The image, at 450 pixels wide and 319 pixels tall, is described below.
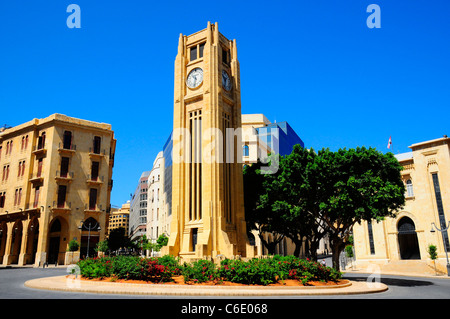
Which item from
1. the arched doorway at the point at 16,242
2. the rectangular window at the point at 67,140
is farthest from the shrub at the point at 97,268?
the arched doorway at the point at 16,242

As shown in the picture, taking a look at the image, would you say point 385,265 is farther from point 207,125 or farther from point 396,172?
point 207,125

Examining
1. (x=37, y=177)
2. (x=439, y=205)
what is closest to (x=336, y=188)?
(x=439, y=205)

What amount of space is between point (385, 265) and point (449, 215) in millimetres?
10183

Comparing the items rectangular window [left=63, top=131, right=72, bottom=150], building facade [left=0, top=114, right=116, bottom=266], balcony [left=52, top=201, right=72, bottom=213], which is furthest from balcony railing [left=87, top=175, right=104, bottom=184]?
rectangular window [left=63, top=131, right=72, bottom=150]

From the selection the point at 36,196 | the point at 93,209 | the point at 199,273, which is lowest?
the point at 199,273

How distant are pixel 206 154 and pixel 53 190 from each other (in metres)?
26.5

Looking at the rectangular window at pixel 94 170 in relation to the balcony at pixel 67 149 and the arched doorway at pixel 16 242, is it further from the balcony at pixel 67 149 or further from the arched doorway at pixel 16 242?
the arched doorway at pixel 16 242

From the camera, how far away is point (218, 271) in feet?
66.9

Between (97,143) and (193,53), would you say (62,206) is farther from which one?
(193,53)

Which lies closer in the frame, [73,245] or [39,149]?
[73,245]

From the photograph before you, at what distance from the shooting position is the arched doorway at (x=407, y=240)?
47562 mm

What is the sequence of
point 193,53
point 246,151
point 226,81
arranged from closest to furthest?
1. point 226,81
2. point 193,53
3. point 246,151

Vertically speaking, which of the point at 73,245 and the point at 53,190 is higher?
the point at 53,190

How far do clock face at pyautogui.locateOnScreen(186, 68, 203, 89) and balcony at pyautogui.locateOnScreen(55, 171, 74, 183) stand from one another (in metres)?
24.1
